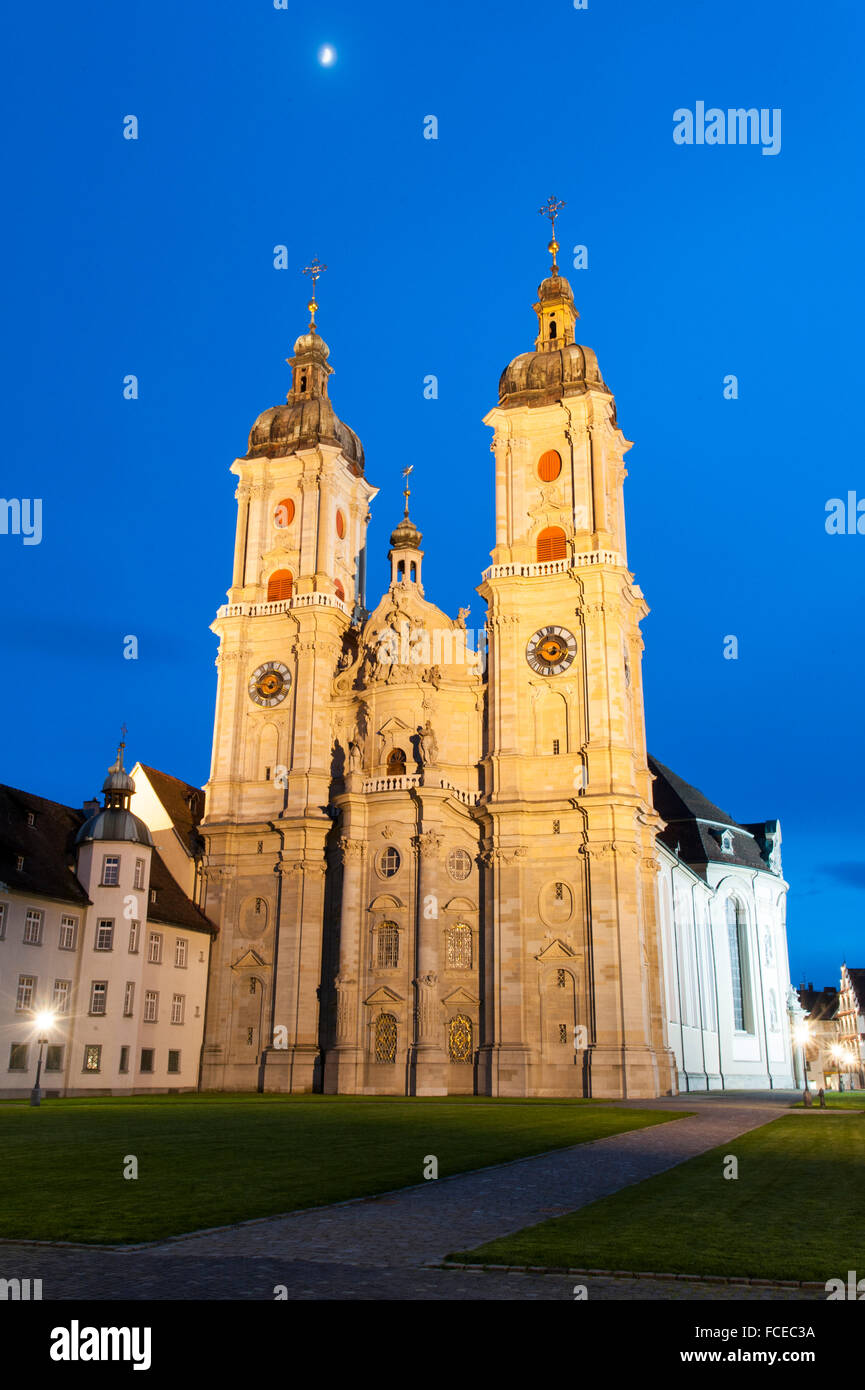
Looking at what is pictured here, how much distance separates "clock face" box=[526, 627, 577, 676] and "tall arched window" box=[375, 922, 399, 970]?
15436 millimetres

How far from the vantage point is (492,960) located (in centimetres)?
5641

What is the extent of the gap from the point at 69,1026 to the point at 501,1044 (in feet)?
66.5

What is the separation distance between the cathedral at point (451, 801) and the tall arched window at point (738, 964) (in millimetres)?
6766

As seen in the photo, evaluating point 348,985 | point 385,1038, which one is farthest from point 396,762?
point 385,1038

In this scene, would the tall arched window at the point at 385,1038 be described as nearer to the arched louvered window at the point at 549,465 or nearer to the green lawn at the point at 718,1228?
the arched louvered window at the point at 549,465

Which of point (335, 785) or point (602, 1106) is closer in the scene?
point (602, 1106)

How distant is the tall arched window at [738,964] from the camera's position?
79.0 m

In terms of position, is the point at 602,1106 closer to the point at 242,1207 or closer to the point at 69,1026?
the point at 69,1026

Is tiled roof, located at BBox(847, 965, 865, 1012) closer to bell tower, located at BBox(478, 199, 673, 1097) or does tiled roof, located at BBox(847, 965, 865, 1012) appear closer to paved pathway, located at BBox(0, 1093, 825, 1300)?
bell tower, located at BBox(478, 199, 673, 1097)

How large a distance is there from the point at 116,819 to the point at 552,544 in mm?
27559

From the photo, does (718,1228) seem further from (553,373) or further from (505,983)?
(553,373)

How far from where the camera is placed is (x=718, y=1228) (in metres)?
12.3

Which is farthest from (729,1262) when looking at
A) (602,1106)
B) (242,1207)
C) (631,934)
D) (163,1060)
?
(163,1060)

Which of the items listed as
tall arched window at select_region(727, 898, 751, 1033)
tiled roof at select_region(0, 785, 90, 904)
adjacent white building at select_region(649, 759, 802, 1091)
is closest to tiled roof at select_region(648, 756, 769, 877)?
adjacent white building at select_region(649, 759, 802, 1091)
